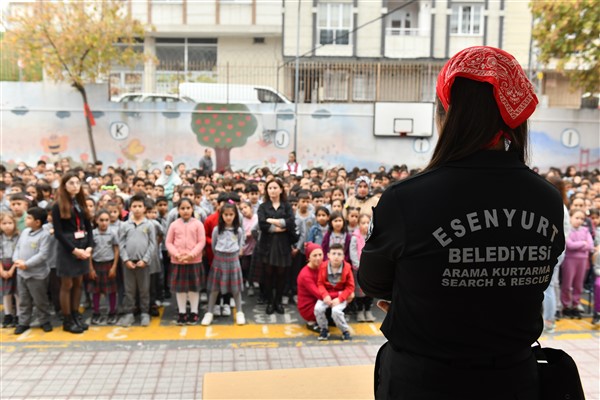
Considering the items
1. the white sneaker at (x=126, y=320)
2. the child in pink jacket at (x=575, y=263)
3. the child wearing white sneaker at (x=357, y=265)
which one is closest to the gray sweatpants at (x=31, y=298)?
the white sneaker at (x=126, y=320)

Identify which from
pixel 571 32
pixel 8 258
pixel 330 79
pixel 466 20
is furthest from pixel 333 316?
pixel 466 20

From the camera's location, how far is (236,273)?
6715 millimetres

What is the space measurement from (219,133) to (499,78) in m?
→ 15.6

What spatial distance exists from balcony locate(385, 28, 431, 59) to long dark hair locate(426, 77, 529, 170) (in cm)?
2322

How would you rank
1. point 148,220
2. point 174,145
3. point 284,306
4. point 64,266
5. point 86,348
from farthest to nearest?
point 174,145, point 284,306, point 148,220, point 64,266, point 86,348

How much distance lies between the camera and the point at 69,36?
15.1 metres

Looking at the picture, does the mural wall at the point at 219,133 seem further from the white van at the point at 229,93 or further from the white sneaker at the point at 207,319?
the white sneaker at the point at 207,319

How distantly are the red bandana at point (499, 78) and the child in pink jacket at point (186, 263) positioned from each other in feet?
16.9

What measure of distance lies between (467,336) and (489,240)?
0.30m

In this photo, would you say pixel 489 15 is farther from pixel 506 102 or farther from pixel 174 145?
pixel 506 102

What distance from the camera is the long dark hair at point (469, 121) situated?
67.9 inches

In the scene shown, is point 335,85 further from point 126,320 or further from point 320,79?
point 126,320

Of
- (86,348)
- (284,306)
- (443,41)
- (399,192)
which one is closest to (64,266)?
(86,348)

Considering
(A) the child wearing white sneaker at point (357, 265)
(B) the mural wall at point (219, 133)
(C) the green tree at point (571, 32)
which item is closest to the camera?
(A) the child wearing white sneaker at point (357, 265)
